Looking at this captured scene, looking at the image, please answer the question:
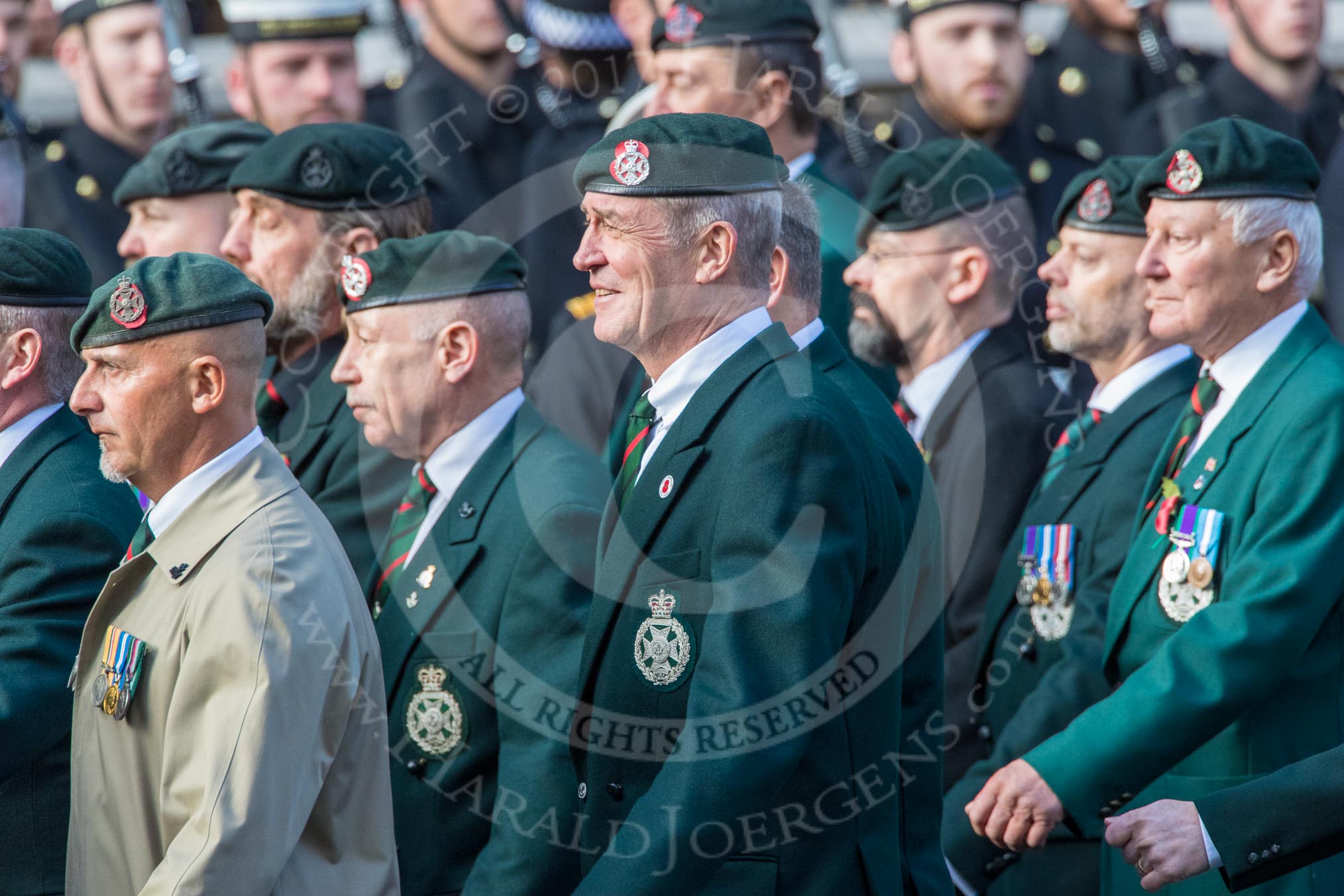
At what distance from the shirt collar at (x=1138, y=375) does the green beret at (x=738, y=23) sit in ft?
5.22

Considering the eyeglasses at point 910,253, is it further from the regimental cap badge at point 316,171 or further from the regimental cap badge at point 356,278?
the regimental cap badge at point 356,278

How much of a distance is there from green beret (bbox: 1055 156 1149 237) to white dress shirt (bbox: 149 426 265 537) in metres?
2.81

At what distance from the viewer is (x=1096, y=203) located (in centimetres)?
523

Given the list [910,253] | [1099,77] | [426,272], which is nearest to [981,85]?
[1099,77]

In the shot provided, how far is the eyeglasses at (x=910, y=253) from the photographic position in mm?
5707

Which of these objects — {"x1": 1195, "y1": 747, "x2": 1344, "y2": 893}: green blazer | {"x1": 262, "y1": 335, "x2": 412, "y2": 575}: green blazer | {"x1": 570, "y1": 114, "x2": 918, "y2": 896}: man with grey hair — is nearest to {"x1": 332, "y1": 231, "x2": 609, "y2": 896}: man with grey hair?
{"x1": 262, "y1": 335, "x2": 412, "y2": 575}: green blazer

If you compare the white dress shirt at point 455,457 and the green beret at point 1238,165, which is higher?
the green beret at point 1238,165

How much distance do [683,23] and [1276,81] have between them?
2.88 meters

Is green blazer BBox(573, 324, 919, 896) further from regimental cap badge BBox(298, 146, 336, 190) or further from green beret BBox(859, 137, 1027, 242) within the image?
green beret BBox(859, 137, 1027, 242)

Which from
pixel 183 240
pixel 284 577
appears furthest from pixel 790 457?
pixel 183 240

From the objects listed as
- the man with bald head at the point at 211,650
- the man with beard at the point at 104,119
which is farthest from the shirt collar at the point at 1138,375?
the man with beard at the point at 104,119

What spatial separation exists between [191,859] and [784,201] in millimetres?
1876

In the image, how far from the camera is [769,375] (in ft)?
10.6

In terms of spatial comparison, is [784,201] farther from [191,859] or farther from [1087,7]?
[1087,7]
